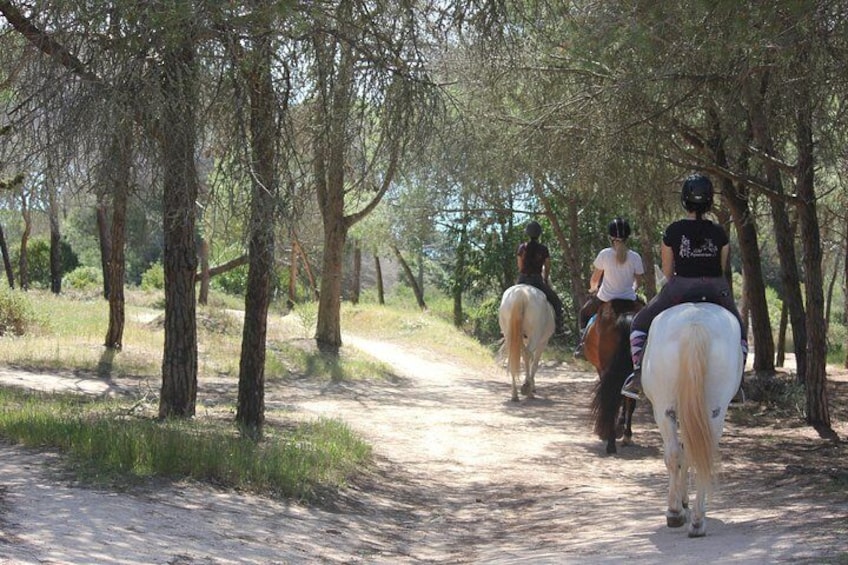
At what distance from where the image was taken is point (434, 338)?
98.0 feet

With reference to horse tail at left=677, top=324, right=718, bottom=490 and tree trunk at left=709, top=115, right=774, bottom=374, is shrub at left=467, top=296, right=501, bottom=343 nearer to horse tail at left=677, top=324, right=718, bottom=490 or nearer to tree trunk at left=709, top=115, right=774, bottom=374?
tree trunk at left=709, top=115, right=774, bottom=374

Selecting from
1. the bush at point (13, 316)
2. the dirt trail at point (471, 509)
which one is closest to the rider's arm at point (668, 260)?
the dirt trail at point (471, 509)

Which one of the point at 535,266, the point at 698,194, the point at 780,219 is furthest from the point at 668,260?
the point at 535,266

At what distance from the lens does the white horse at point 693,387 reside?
7246 millimetres

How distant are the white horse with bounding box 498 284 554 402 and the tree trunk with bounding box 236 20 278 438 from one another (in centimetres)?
690

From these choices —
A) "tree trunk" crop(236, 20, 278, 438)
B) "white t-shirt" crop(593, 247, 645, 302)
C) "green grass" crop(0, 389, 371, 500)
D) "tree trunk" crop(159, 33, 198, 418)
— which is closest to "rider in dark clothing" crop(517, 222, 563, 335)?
"white t-shirt" crop(593, 247, 645, 302)

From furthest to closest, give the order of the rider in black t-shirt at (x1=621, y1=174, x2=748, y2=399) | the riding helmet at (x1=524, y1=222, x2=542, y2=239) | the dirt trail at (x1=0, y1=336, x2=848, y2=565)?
the riding helmet at (x1=524, y1=222, x2=542, y2=239) < the rider in black t-shirt at (x1=621, y1=174, x2=748, y2=399) < the dirt trail at (x1=0, y1=336, x2=848, y2=565)

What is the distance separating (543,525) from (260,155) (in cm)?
438

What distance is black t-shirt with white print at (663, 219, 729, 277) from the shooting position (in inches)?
324

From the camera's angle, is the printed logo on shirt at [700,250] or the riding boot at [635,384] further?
the riding boot at [635,384]

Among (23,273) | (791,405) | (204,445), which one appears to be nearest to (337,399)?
→ (791,405)

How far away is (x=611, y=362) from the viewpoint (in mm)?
12000

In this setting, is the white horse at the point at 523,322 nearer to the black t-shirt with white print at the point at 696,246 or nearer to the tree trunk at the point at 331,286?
the tree trunk at the point at 331,286

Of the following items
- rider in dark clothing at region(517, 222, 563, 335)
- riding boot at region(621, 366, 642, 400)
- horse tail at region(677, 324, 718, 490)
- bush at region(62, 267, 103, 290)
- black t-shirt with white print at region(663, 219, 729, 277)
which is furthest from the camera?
bush at region(62, 267, 103, 290)
